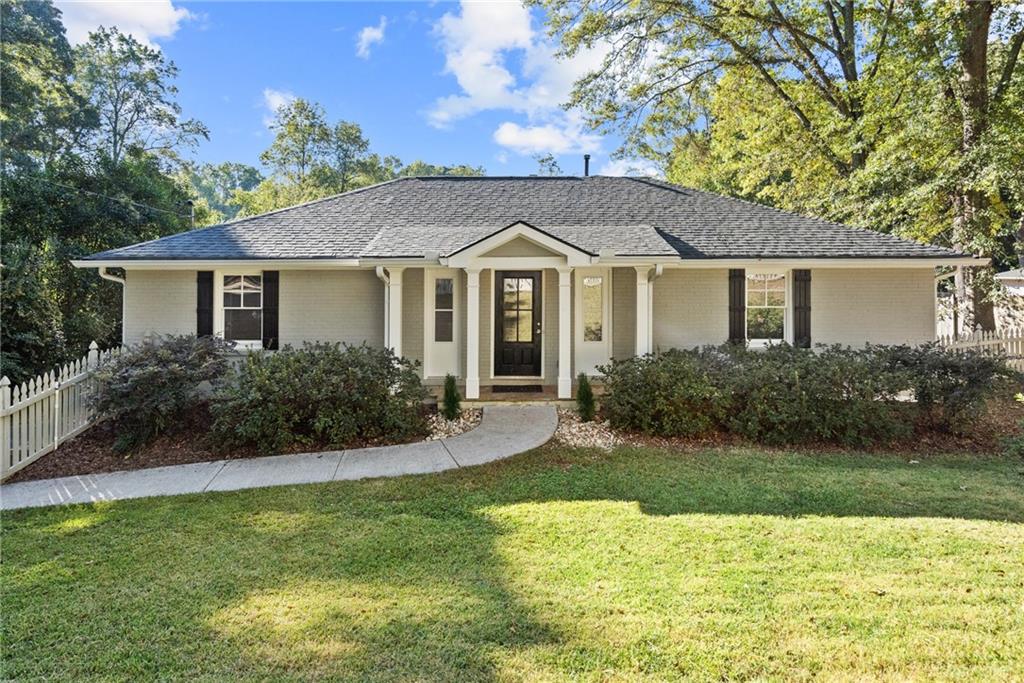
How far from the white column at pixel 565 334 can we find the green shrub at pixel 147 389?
220 inches

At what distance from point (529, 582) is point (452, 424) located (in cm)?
480

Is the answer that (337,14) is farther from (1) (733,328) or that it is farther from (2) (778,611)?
(2) (778,611)

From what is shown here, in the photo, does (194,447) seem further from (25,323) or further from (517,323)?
(517,323)

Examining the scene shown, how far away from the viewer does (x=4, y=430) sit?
629 cm

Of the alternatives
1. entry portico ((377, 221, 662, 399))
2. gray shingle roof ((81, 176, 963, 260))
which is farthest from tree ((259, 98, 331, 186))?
entry portico ((377, 221, 662, 399))

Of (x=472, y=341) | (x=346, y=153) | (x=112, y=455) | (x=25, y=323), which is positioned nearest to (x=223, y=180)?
(x=346, y=153)

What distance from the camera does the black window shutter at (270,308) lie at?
9.94 metres

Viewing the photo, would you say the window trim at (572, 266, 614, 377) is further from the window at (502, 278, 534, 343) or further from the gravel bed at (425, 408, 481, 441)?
the gravel bed at (425, 408, 481, 441)

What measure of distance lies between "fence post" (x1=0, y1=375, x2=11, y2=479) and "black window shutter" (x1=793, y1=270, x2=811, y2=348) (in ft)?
40.3

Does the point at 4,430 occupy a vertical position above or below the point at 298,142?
below

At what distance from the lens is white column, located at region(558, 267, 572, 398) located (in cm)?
920

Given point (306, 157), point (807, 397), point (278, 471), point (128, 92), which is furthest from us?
point (306, 157)

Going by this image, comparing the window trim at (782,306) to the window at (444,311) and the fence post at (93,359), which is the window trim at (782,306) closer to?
the window at (444,311)

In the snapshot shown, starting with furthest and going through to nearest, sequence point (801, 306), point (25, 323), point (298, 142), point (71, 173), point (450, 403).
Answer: point (298, 142), point (71, 173), point (801, 306), point (25, 323), point (450, 403)
